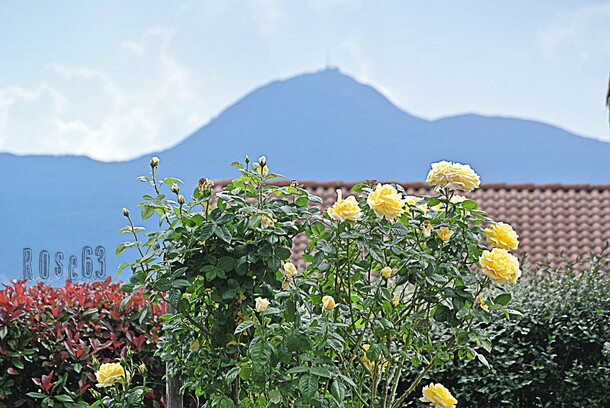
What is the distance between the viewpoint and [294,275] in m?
2.40

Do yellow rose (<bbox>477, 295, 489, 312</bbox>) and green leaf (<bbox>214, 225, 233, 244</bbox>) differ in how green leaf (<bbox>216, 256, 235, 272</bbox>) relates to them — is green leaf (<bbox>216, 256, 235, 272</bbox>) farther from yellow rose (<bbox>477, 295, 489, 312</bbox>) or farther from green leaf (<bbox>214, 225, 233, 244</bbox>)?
yellow rose (<bbox>477, 295, 489, 312</bbox>)

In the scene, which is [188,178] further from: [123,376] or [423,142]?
[123,376]

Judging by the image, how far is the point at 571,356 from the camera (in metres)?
4.07

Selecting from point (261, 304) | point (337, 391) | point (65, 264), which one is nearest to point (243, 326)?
point (261, 304)

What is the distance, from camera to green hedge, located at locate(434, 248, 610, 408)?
398 cm

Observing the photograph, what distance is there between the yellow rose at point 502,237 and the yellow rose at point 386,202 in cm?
39

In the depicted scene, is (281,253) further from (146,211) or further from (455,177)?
(455,177)

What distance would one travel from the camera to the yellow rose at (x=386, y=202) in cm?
232

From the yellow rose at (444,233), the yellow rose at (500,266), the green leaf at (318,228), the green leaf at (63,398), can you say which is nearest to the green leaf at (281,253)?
the green leaf at (318,228)

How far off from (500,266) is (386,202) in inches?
17.2

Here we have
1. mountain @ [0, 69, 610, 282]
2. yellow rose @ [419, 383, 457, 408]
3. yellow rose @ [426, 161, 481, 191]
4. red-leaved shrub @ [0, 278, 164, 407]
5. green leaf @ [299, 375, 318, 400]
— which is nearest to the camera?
green leaf @ [299, 375, 318, 400]

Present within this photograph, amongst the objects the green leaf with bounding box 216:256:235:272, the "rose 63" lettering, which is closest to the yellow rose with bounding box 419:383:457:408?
the green leaf with bounding box 216:256:235:272

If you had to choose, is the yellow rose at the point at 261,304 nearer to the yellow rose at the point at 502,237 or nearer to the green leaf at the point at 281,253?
the green leaf at the point at 281,253

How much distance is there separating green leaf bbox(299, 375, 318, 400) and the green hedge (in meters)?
1.99
